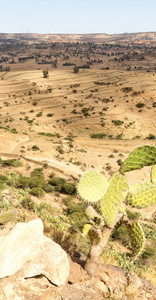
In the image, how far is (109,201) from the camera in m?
4.41

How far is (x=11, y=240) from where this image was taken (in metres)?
4.21

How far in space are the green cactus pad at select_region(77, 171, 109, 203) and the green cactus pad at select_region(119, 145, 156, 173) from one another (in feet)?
2.45

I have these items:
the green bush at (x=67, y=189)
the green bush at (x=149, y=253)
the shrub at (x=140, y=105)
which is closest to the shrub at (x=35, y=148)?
the green bush at (x=67, y=189)

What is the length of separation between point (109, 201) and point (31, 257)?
190 cm

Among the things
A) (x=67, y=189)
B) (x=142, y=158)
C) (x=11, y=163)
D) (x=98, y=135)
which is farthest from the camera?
(x=98, y=135)

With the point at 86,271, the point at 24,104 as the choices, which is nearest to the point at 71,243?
the point at 86,271

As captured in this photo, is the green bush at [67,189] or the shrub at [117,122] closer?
the green bush at [67,189]

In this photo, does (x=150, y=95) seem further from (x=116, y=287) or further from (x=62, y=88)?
(x=116, y=287)

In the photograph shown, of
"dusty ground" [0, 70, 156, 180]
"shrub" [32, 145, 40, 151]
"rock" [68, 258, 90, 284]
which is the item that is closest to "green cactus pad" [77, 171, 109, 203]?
"rock" [68, 258, 90, 284]

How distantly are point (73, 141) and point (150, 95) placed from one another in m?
31.2

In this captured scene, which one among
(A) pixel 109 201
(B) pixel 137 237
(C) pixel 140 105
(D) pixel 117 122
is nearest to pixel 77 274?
(B) pixel 137 237

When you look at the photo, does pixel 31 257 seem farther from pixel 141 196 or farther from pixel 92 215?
pixel 141 196

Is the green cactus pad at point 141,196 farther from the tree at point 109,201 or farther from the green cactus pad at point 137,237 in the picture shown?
the green cactus pad at point 137,237

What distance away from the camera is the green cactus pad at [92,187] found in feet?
14.7
